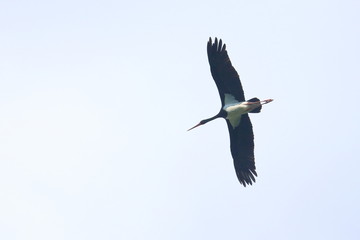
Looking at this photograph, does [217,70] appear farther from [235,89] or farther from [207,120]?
[207,120]

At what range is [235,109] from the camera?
1232 inches

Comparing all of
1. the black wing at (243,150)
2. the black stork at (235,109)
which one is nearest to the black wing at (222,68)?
the black stork at (235,109)

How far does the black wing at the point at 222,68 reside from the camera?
3048cm

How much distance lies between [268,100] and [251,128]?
74.9 inches

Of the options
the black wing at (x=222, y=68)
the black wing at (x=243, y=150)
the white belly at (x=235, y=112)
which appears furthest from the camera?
the black wing at (x=243, y=150)

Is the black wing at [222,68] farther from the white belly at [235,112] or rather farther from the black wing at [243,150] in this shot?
the black wing at [243,150]

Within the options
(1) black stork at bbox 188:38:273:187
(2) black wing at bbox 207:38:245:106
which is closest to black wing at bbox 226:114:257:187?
(1) black stork at bbox 188:38:273:187

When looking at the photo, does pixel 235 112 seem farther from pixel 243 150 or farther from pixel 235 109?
pixel 243 150

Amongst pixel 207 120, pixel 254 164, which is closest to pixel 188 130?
pixel 207 120

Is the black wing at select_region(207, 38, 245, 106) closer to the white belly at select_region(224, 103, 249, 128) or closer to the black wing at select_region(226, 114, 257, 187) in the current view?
the white belly at select_region(224, 103, 249, 128)

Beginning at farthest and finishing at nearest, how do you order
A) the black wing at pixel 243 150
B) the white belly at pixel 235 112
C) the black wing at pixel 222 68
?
the black wing at pixel 243 150, the white belly at pixel 235 112, the black wing at pixel 222 68

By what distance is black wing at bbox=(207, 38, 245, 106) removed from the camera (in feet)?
100

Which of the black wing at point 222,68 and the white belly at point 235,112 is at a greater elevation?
the black wing at point 222,68

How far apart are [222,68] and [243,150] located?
12.4 feet
